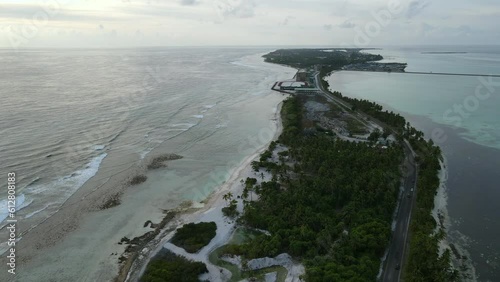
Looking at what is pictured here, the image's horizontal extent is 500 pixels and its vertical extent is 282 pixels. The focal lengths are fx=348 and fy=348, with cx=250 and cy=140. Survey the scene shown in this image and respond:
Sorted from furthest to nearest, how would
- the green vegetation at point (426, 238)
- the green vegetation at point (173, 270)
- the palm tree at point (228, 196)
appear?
1. the palm tree at point (228, 196)
2. the green vegetation at point (173, 270)
3. the green vegetation at point (426, 238)

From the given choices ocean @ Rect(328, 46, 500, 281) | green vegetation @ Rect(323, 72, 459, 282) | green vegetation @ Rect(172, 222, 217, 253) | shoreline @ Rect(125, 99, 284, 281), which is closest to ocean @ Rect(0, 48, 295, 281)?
shoreline @ Rect(125, 99, 284, 281)

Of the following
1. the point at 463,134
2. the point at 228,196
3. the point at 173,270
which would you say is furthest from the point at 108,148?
the point at 463,134

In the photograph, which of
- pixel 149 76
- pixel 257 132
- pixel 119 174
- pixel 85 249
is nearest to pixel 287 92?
pixel 257 132

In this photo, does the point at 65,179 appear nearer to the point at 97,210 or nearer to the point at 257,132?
the point at 97,210

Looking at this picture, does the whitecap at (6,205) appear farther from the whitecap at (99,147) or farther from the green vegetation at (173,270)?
the green vegetation at (173,270)

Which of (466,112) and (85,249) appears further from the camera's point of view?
(466,112)

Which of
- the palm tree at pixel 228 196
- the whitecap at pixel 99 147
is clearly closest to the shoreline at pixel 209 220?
the palm tree at pixel 228 196
